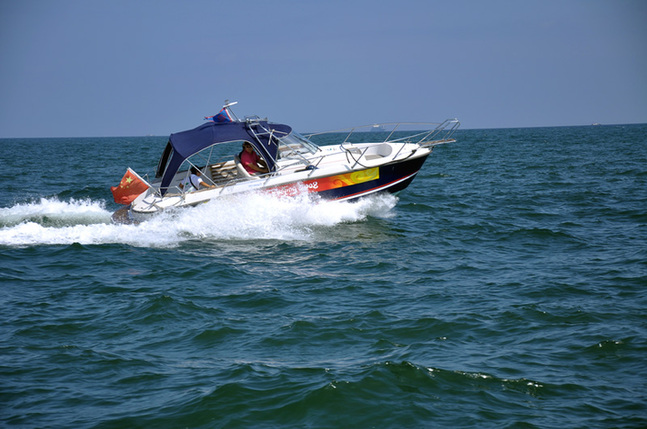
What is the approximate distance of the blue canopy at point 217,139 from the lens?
12719mm

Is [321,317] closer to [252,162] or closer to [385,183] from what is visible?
[252,162]

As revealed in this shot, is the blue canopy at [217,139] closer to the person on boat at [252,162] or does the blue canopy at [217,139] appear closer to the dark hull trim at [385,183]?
the person on boat at [252,162]

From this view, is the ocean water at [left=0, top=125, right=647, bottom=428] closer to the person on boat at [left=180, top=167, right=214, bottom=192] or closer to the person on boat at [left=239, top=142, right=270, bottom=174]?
the person on boat at [left=180, top=167, right=214, bottom=192]

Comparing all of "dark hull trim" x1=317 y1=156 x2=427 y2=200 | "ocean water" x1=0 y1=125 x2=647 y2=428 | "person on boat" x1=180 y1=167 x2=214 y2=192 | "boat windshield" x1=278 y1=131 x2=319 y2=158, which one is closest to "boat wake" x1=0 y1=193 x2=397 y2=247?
"ocean water" x1=0 y1=125 x2=647 y2=428

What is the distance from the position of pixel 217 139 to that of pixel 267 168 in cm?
139

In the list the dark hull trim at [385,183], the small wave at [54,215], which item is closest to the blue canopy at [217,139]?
the dark hull trim at [385,183]

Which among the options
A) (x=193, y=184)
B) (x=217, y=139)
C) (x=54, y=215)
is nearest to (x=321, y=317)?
(x=217, y=139)

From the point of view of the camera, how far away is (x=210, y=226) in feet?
41.9

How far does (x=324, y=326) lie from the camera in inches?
304

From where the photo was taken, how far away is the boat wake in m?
12.4

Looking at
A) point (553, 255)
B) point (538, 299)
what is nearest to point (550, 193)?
point (553, 255)

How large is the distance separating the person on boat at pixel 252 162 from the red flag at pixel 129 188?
234 centimetres

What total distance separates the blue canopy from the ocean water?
41.0 inches

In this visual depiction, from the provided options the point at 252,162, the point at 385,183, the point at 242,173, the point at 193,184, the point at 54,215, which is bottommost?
the point at 54,215
